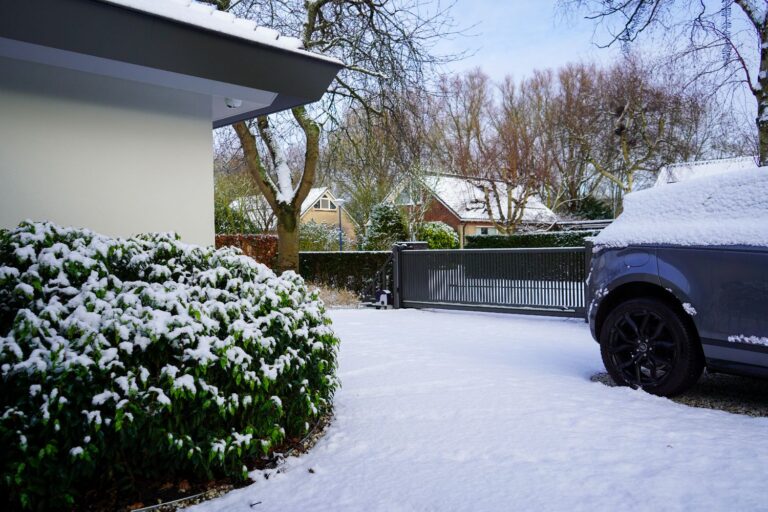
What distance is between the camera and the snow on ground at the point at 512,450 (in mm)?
2979

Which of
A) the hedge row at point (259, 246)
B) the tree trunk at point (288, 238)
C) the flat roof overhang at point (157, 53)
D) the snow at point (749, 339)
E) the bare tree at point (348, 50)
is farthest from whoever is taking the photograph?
the hedge row at point (259, 246)

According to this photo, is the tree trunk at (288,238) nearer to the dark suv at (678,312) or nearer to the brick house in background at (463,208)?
the dark suv at (678,312)

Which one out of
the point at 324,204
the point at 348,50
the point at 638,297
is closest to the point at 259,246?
the point at 348,50

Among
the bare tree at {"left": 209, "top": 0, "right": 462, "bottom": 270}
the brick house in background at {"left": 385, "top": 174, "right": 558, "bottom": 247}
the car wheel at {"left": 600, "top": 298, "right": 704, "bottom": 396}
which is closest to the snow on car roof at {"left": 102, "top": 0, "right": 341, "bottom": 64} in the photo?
the car wheel at {"left": 600, "top": 298, "right": 704, "bottom": 396}

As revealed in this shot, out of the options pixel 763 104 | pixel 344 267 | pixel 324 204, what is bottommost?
pixel 344 267

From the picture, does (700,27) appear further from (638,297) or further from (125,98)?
(125,98)

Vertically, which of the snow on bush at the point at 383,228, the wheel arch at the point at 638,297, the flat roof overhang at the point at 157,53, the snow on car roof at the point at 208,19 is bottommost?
the wheel arch at the point at 638,297

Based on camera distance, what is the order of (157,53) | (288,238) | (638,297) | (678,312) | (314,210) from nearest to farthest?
(157,53), (678,312), (638,297), (288,238), (314,210)

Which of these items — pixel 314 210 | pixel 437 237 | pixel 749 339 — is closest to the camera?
pixel 749 339

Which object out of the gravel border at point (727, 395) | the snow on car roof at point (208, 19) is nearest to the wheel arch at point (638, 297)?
the gravel border at point (727, 395)

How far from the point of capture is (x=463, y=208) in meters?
34.8

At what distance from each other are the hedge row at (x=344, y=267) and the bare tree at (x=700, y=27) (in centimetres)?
771

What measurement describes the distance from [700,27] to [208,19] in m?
9.81

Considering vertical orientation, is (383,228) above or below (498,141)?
below
